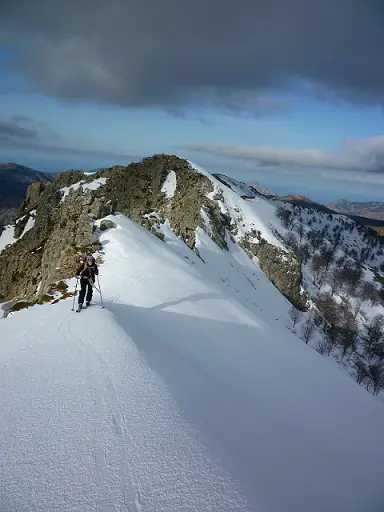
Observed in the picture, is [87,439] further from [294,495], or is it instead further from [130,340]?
[130,340]

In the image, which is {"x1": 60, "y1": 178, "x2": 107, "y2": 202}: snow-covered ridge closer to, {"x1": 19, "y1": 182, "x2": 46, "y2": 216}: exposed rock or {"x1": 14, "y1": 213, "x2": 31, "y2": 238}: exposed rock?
{"x1": 14, "y1": 213, "x2": 31, "y2": 238}: exposed rock

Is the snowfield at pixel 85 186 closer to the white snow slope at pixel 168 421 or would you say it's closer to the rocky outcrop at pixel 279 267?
the rocky outcrop at pixel 279 267

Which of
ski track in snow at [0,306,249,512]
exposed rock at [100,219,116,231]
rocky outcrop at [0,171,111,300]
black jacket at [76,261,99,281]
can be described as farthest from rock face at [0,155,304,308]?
ski track in snow at [0,306,249,512]

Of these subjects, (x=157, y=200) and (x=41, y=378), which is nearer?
(x=41, y=378)

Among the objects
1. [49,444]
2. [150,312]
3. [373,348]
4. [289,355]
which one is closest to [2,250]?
[150,312]

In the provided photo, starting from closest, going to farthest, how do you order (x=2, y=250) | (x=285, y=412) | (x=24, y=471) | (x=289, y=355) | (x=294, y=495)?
(x=24, y=471)
(x=294, y=495)
(x=285, y=412)
(x=289, y=355)
(x=2, y=250)

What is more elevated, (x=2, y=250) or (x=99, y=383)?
(x=99, y=383)
